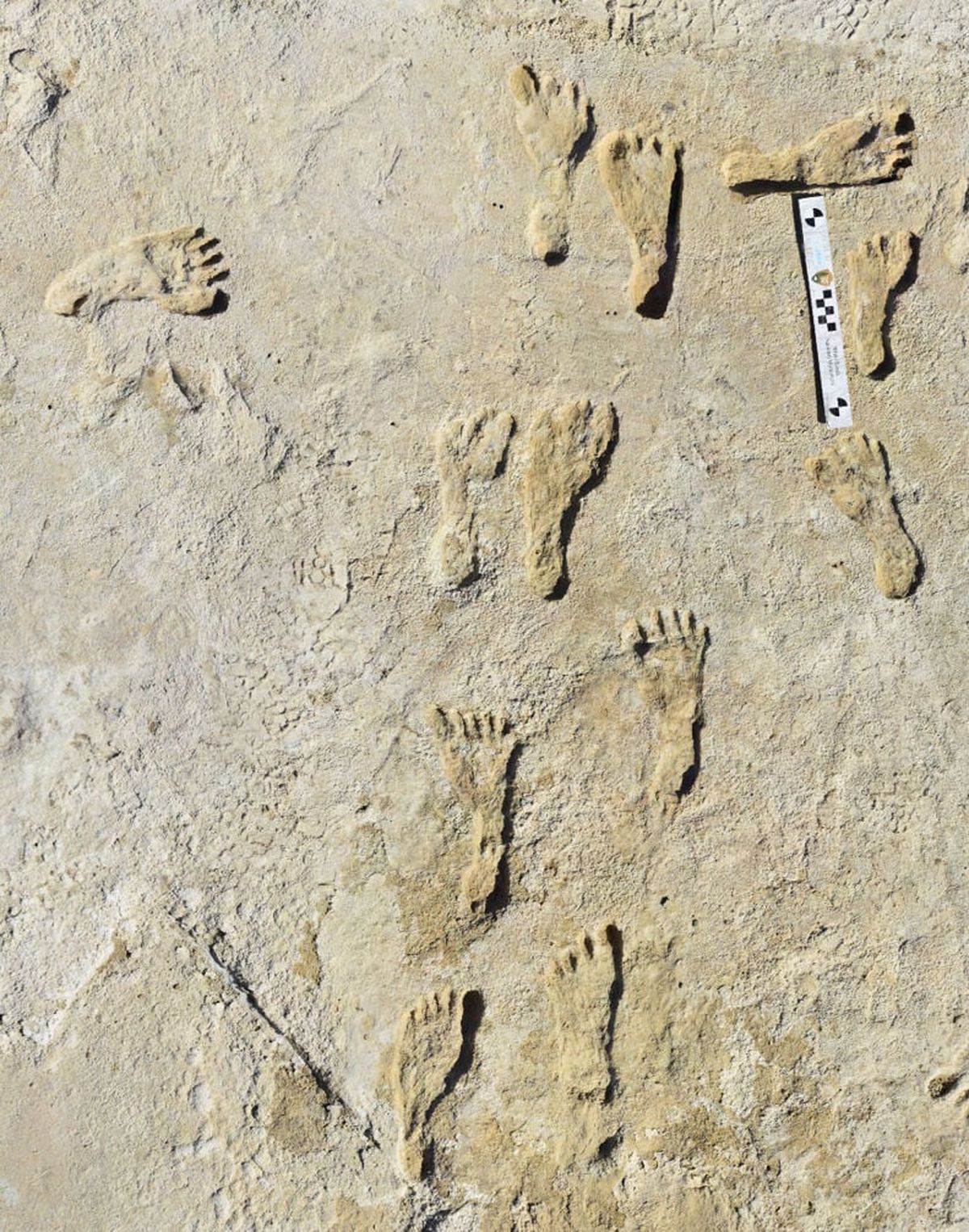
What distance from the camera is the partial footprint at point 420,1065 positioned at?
10.3 feet

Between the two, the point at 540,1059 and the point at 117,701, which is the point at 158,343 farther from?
the point at 540,1059

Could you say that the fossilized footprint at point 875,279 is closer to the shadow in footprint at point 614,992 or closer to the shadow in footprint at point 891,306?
the shadow in footprint at point 891,306

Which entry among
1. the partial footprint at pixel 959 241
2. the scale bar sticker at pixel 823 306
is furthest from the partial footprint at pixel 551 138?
the partial footprint at pixel 959 241

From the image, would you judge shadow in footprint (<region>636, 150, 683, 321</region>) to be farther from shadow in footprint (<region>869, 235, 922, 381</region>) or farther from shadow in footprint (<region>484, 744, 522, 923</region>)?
shadow in footprint (<region>484, 744, 522, 923</region>)

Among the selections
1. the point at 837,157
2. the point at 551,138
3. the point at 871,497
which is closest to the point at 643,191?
the point at 551,138

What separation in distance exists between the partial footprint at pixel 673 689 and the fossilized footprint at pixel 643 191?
3.60ft

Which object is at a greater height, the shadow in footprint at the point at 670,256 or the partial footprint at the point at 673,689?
the shadow in footprint at the point at 670,256

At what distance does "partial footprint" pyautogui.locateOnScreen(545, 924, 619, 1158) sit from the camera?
3168 mm

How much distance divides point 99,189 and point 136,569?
1.24 meters

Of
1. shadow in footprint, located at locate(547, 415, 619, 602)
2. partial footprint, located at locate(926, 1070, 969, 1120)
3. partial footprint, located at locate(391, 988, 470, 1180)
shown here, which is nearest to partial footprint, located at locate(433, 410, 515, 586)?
shadow in footprint, located at locate(547, 415, 619, 602)

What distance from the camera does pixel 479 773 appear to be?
3.18 m

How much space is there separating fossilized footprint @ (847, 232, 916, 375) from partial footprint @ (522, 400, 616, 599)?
90 centimetres

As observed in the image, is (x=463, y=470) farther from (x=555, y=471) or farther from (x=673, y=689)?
(x=673, y=689)

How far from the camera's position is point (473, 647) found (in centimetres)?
319
